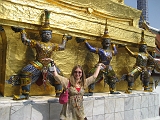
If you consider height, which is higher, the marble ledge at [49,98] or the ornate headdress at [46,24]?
the ornate headdress at [46,24]

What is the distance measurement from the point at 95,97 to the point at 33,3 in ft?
6.98

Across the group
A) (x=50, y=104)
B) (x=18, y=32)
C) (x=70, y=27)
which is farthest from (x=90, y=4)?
(x=50, y=104)

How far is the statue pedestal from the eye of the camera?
3.16m

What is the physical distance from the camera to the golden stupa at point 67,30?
368 centimetres

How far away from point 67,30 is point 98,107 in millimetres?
1662

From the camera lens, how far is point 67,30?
170 inches

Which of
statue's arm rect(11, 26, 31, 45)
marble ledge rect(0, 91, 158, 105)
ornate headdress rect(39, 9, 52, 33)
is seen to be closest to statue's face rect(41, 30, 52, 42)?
ornate headdress rect(39, 9, 52, 33)

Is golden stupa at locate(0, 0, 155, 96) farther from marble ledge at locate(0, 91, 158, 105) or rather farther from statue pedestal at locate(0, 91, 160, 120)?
statue pedestal at locate(0, 91, 160, 120)

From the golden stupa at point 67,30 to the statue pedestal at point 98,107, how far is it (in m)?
0.57

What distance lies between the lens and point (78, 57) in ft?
15.3

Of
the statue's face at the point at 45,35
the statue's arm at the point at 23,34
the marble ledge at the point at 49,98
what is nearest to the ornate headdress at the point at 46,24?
the statue's face at the point at 45,35

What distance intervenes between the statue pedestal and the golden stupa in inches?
22.3

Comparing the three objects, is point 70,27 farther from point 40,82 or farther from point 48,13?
point 40,82

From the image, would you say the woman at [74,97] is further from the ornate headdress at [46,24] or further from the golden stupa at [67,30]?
the golden stupa at [67,30]
